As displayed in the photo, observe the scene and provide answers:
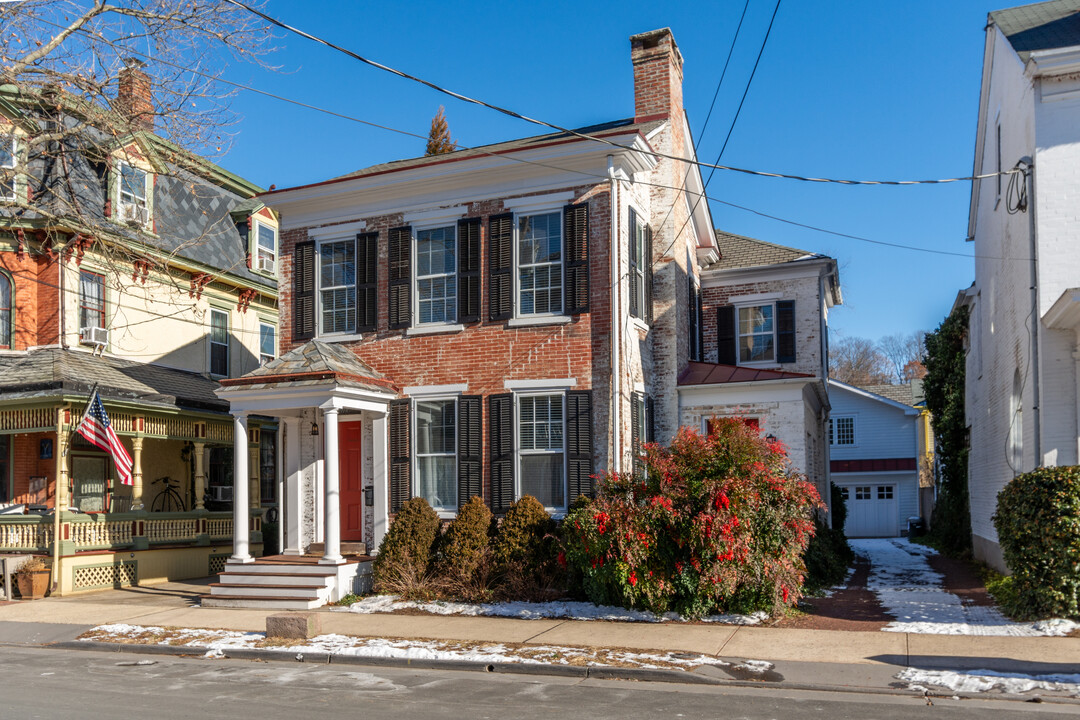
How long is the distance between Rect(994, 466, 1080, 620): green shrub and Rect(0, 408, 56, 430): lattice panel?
51.3 ft

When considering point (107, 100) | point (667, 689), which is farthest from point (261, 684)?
point (107, 100)

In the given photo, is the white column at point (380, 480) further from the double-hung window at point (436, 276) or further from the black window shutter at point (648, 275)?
the black window shutter at point (648, 275)

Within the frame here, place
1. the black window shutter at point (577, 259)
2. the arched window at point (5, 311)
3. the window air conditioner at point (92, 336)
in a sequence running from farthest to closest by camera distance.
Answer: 1. the window air conditioner at point (92, 336)
2. the arched window at point (5, 311)
3. the black window shutter at point (577, 259)

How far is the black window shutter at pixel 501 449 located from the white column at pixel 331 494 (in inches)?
96.9

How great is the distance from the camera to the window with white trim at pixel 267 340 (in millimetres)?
24955

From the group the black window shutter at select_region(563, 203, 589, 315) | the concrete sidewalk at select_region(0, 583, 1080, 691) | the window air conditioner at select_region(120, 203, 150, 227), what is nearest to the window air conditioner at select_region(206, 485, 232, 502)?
the window air conditioner at select_region(120, 203, 150, 227)

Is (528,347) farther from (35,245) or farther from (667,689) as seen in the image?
(35,245)

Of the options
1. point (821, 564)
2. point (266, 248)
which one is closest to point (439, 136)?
point (266, 248)

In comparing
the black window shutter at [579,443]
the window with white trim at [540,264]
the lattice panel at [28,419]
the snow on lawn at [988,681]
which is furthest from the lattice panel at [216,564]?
the snow on lawn at [988,681]

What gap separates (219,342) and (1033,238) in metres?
18.5

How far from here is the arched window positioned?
1845 centimetres

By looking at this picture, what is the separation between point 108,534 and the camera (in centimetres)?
1716

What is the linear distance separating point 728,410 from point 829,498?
5.79 m

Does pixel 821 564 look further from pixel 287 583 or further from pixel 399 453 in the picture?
pixel 287 583
